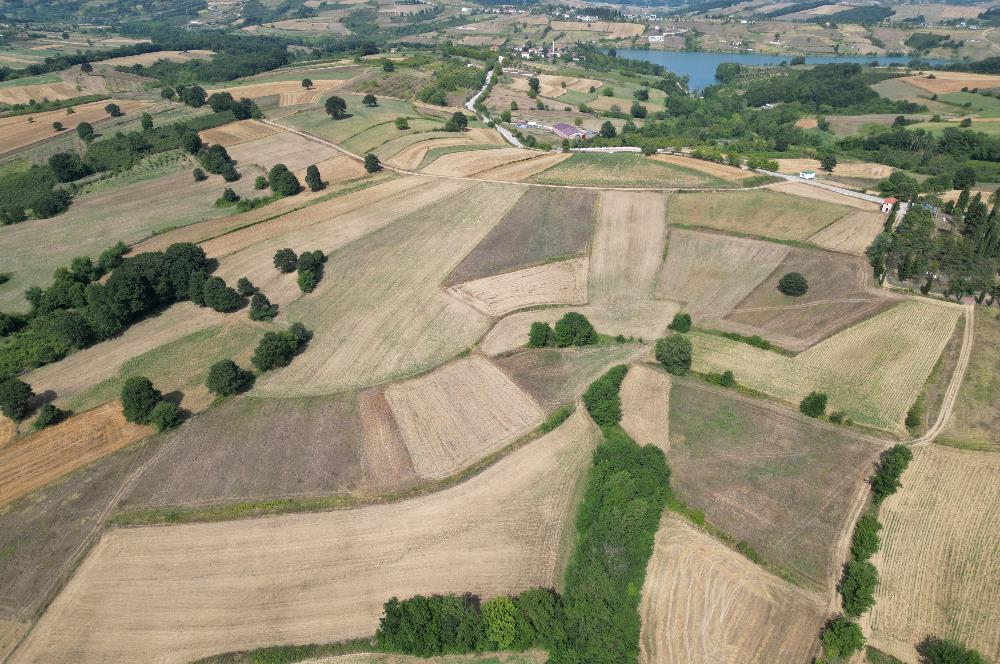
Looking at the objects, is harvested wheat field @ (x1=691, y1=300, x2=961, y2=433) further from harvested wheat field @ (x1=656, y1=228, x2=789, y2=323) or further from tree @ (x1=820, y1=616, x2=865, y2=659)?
tree @ (x1=820, y1=616, x2=865, y2=659)

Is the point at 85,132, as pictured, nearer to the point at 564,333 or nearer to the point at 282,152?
the point at 282,152

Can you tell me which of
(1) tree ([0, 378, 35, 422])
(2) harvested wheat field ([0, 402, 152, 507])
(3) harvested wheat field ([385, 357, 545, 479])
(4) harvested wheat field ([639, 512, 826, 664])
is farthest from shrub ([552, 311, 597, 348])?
(1) tree ([0, 378, 35, 422])

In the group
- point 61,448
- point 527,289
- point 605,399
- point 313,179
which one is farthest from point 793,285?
point 313,179

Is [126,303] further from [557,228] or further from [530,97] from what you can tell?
[530,97]

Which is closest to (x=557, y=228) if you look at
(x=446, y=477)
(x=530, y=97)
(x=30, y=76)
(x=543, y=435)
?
(x=543, y=435)

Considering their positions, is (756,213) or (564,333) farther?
(756,213)

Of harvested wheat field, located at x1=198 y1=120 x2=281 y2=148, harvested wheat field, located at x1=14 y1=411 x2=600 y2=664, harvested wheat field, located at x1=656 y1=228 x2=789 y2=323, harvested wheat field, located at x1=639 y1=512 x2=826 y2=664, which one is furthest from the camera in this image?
harvested wheat field, located at x1=198 y1=120 x2=281 y2=148

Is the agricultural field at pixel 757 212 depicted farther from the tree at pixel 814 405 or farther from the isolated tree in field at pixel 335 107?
the isolated tree in field at pixel 335 107
